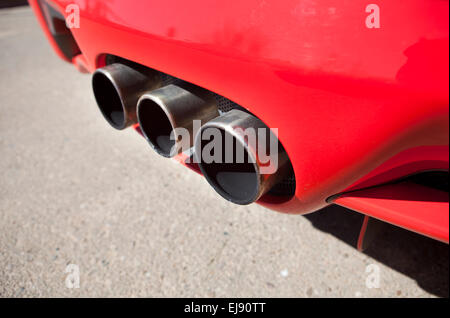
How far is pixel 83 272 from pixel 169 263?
0.36m

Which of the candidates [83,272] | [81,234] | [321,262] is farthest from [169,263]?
[321,262]

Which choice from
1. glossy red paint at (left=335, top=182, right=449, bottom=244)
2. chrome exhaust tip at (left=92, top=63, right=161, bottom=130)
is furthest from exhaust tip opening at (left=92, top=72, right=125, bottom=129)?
glossy red paint at (left=335, top=182, right=449, bottom=244)

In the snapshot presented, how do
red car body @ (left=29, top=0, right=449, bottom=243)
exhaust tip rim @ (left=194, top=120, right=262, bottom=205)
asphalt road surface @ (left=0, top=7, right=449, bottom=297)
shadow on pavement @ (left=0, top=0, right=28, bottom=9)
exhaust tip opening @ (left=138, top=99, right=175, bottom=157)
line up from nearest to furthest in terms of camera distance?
red car body @ (left=29, top=0, right=449, bottom=243) → exhaust tip rim @ (left=194, top=120, right=262, bottom=205) → exhaust tip opening @ (left=138, top=99, right=175, bottom=157) → asphalt road surface @ (left=0, top=7, right=449, bottom=297) → shadow on pavement @ (left=0, top=0, right=28, bottom=9)

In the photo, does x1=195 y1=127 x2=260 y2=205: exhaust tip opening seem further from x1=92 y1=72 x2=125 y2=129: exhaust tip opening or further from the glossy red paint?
x1=92 y1=72 x2=125 y2=129: exhaust tip opening

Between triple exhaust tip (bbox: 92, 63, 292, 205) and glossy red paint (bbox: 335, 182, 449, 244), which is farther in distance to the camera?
triple exhaust tip (bbox: 92, 63, 292, 205)

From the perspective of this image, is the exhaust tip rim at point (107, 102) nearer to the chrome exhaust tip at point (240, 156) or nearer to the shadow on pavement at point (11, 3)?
the chrome exhaust tip at point (240, 156)

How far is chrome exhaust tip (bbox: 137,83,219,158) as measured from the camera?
3.83 feet

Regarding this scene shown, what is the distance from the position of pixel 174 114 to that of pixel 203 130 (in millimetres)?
167

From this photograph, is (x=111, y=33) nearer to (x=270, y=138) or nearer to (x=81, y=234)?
(x=270, y=138)

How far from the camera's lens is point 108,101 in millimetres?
1510

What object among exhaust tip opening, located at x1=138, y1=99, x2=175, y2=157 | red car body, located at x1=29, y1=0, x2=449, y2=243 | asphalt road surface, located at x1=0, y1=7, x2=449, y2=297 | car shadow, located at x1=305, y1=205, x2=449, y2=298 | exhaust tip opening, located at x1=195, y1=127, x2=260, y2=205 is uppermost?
red car body, located at x1=29, y1=0, x2=449, y2=243

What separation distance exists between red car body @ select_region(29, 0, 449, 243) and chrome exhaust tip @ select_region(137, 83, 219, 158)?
11 cm

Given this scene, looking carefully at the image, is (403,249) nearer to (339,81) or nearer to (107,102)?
(339,81)

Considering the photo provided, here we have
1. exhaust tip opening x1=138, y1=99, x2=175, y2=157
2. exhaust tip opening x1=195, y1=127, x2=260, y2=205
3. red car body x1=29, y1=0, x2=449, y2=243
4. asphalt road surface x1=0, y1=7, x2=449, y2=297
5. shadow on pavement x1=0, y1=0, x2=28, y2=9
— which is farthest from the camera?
shadow on pavement x1=0, y1=0, x2=28, y2=9
